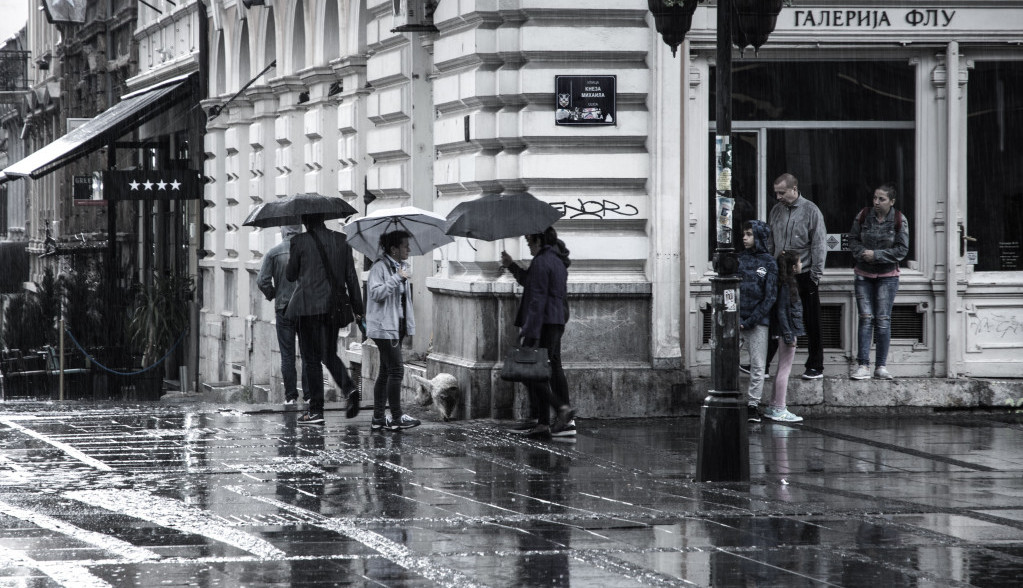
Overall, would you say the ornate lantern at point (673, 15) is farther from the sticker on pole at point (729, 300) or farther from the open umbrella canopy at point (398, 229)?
the open umbrella canopy at point (398, 229)

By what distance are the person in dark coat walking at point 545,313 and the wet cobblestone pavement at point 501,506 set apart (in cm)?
32

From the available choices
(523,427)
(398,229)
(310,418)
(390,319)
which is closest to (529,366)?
(523,427)

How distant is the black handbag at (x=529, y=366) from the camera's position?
13102 mm

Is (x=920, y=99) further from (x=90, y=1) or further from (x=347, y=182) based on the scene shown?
(x=90, y=1)

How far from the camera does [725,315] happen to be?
11180 mm

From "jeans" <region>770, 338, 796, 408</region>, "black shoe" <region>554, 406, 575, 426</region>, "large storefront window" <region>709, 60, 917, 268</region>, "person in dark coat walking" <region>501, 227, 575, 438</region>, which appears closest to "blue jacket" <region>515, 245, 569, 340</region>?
"person in dark coat walking" <region>501, 227, 575, 438</region>

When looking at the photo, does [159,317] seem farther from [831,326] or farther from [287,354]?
[831,326]

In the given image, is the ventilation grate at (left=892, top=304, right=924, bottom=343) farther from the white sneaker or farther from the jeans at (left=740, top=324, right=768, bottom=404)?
the jeans at (left=740, top=324, right=768, bottom=404)

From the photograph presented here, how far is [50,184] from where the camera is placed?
45.5 m

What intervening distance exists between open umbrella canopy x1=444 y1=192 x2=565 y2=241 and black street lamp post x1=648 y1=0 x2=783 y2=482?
2425mm

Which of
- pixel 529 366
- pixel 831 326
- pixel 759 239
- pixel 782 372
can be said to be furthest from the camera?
pixel 831 326

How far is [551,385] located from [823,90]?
415cm

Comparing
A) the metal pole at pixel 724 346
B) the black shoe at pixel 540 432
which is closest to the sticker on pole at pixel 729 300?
the metal pole at pixel 724 346

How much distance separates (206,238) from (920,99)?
15.8 m
